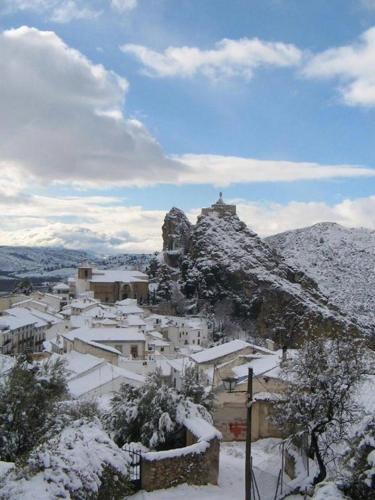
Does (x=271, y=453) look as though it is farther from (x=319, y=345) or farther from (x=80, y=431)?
(x=80, y=431)

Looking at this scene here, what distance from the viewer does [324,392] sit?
54.1 feet

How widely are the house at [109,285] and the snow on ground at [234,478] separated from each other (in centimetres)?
8810

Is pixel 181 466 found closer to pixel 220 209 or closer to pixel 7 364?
pixel 7 364

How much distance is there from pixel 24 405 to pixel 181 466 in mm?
4948

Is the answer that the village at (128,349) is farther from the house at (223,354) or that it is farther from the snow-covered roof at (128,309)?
the snow-covered roof at (128,309)

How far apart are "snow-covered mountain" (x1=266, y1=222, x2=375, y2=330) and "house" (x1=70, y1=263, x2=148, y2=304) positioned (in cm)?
4689

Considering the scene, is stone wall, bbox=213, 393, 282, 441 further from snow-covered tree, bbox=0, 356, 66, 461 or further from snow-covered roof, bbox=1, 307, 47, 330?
snow-covered roof, bbox=1, 307, 47, 330

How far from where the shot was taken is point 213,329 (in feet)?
320

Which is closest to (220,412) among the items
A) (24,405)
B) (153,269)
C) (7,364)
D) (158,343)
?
(7,364)

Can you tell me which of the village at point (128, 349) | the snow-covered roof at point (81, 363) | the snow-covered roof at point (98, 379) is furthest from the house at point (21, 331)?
the snow-covered roof at point (98, 379)

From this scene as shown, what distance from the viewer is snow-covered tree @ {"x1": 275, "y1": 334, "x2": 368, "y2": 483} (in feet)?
53.8

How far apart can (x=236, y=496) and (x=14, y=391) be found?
23.6 ft

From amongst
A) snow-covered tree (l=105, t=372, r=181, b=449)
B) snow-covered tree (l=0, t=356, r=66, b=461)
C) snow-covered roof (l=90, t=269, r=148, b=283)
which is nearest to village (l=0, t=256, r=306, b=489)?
snow-covered roof (l=90, t=269, r=148, b=283)

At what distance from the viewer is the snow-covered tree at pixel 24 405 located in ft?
48.5
